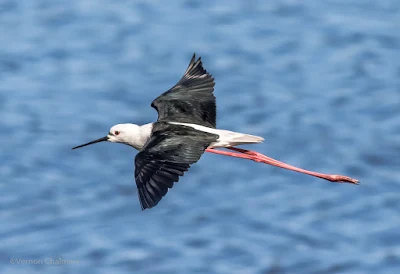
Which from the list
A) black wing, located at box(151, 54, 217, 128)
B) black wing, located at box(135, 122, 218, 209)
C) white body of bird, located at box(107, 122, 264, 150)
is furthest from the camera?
black wing, located at box(151, 54, 217, 128)

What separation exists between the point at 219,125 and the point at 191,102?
16.9 ft

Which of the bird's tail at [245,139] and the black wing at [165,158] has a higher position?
the bird's tail at [245,139]

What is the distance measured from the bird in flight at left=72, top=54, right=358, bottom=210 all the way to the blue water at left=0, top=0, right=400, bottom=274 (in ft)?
11.6

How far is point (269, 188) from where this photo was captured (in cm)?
1499

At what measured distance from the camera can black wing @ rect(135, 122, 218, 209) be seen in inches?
331

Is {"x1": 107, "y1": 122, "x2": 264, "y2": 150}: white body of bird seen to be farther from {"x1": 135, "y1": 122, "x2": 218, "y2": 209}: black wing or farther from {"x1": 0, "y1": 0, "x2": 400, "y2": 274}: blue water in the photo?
{"x1": 0, "y1": 0, "x2": 400, "y2": 274}: blue water

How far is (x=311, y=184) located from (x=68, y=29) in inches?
230

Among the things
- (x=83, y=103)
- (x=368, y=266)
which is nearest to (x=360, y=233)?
(x=368, y=266)

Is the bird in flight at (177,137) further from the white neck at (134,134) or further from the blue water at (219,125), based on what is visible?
the blue water at (219,125)

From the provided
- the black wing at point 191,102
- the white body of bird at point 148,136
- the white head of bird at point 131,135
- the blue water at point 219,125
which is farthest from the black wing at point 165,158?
the blue water at point 219,125

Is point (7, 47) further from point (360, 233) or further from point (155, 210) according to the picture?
point (360, 233)

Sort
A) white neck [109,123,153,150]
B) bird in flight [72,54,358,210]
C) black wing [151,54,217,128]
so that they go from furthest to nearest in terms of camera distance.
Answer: black wing [151,54,217,128] < white neck [109,123,153,150] < bird in flight [72,54,358,210]

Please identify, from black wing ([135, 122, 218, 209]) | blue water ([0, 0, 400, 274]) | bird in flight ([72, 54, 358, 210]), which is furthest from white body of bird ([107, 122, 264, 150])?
blue water ([0, 0, 400, 274])

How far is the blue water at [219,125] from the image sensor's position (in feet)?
46.7
